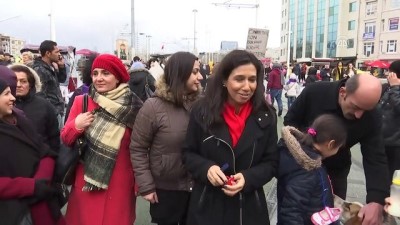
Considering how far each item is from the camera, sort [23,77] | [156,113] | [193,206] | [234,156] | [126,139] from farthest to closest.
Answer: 1. [23,77]
2. [126,139]
3. [156,113]
4. [193,206]
5. [234,156]

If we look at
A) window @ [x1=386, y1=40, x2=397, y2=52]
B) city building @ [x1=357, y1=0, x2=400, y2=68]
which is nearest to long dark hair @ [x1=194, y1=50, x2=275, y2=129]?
city building @ [x1=357, y1=0, x2=400, y2=68]

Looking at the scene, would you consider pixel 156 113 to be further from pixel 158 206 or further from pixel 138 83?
pixel 138 83

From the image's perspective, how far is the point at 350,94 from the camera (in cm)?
249

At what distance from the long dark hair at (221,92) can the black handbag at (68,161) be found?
973 mm

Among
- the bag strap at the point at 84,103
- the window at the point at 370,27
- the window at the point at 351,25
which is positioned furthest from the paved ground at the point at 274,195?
the window at the point at 351,25

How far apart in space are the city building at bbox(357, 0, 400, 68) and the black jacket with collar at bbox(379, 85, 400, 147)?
5691 cm

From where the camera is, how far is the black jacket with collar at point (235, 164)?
236 centimetres

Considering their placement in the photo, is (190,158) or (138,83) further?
(138,83)

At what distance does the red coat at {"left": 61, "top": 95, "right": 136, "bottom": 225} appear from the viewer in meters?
2.95

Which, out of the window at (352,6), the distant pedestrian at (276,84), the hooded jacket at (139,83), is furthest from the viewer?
the window at (352,6)

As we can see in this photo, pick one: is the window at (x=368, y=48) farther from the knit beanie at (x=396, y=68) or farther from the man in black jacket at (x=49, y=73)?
the man in black jacket at (x=49, y=73)

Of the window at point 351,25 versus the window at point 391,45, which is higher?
the window at point 351,25

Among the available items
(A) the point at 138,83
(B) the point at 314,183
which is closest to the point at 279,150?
(B) the point at 314,183

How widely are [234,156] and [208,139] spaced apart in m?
0.19
